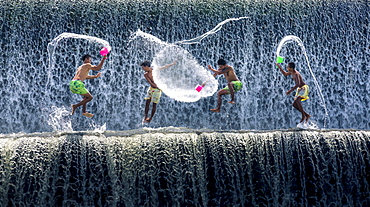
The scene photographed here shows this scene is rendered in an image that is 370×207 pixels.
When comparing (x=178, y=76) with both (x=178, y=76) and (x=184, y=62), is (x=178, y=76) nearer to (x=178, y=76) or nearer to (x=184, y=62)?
(x=178, y=76)

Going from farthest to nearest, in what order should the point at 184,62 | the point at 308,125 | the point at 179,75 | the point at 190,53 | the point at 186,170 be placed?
the point at 190,53 < the point at 308,125 < the point at 184,62 < the point at 179,75 < the point at 186,170

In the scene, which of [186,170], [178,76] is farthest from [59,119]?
[186,170]

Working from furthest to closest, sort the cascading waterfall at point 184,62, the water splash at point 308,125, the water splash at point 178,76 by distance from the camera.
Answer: the cascading waterfall at point 184,62 → the water splash at point 308,125 → the water splash at point 178,76

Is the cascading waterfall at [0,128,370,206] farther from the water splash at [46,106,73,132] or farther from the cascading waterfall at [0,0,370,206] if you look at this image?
the water splash at [46,106,73,132]

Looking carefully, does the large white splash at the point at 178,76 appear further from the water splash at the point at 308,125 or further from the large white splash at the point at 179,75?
the water splash at the point at 308,125

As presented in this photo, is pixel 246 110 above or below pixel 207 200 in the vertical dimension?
above

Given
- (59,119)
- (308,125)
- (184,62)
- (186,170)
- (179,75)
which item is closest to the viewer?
(186,170)

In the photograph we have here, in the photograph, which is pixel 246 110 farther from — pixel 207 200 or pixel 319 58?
pixel 207 200

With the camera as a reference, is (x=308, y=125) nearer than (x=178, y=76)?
No

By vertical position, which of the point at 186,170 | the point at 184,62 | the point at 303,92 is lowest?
the point at 186,170

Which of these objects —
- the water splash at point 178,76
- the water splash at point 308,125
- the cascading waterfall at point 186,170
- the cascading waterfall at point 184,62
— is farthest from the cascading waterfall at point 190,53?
the cascading waterfall at point 186,170

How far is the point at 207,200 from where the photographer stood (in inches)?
288

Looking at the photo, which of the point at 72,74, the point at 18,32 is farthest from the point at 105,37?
the point at 18,32

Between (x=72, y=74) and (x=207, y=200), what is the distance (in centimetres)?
534
